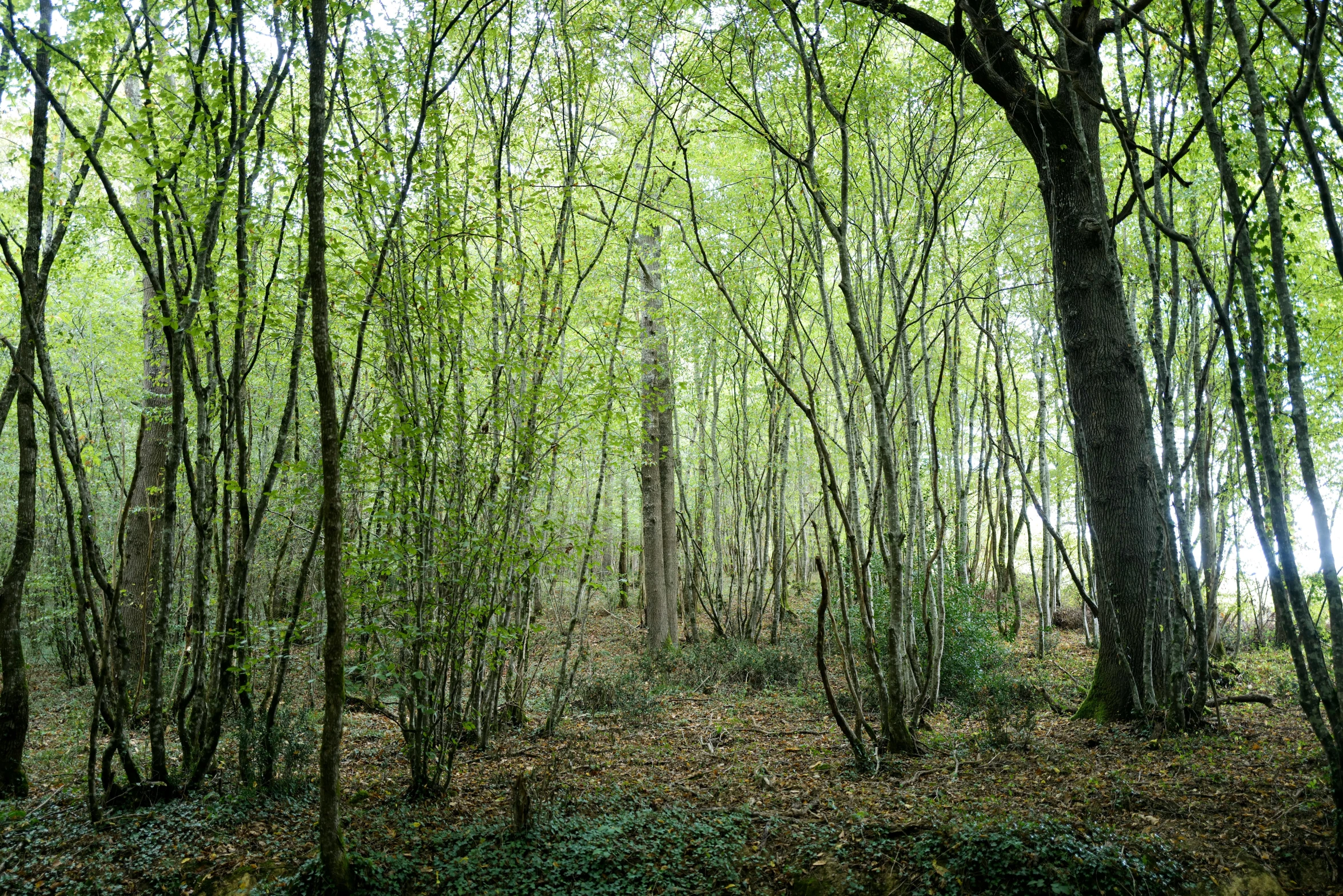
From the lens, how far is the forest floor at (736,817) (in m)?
3.04

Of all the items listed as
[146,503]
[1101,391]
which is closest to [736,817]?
[1101,391]

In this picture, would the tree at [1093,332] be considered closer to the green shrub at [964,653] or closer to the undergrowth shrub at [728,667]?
the green shrub at [964,653]

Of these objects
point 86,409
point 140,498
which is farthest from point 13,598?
point 86,409

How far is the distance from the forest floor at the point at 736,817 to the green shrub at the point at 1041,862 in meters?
0.02

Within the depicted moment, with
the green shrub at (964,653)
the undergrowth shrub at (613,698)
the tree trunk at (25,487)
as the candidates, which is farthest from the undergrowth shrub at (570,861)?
the green shrub at (964,653)

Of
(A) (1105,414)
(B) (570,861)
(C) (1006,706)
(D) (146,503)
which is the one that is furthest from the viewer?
(D) (146,503)

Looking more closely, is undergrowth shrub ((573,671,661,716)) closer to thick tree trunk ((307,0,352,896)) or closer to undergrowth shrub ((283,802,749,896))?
undergrowth shrub ((283,802,749,896))

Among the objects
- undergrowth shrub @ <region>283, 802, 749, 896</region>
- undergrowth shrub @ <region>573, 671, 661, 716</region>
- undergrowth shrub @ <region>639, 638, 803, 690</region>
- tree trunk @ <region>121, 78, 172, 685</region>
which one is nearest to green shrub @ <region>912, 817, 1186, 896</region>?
undergrowth shrub @ <region>283, 802, 749, 896</region>

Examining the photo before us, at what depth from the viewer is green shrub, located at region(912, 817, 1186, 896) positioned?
2730 millimetres

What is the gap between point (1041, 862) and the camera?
2.85m

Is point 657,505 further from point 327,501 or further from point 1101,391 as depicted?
point 327,501

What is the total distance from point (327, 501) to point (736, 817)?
2565 millimetres

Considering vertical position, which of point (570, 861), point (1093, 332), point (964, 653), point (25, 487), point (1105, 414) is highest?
point (1093, 332)

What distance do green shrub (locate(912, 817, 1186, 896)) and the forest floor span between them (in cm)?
2
